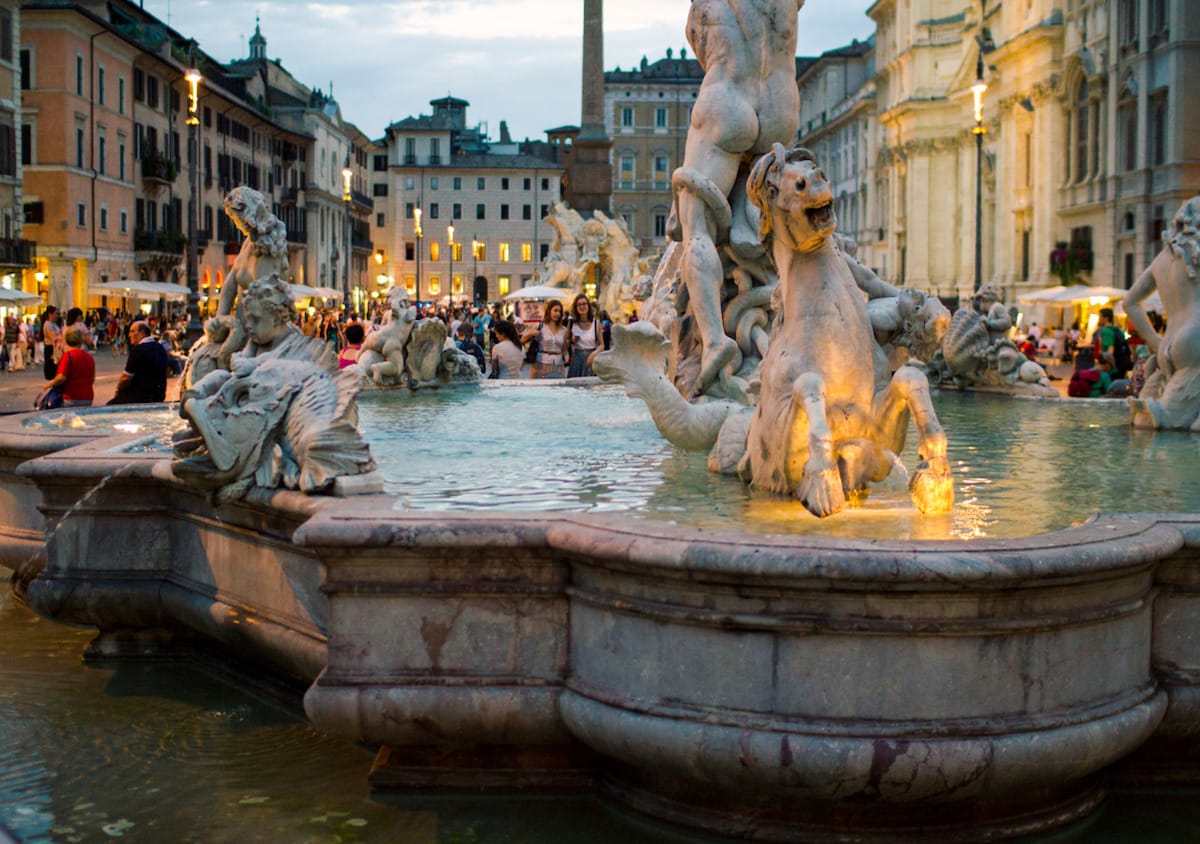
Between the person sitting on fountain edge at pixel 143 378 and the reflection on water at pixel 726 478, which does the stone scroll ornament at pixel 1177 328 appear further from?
the person sitting on fountain edge at pixel 143 378

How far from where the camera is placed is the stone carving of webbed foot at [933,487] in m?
4.86

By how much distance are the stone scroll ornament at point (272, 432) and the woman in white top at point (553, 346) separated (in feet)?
33.5

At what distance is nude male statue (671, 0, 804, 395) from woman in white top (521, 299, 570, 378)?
267 inches

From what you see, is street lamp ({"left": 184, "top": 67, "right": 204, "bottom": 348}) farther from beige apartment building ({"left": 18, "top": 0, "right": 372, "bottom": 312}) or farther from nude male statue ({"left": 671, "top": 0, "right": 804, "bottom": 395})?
nude male statue ({"left": 671, "top": 0, "right": 804, "bottom": 395})

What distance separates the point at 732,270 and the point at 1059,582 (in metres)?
5.09

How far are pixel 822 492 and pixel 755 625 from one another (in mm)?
875

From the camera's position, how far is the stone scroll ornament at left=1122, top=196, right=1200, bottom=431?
827 centimetres

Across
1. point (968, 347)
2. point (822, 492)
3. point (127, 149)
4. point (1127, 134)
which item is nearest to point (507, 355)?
point (968, 347)

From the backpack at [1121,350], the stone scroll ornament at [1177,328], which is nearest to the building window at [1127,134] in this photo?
the backpack at [1121,350]

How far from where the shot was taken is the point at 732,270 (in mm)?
8711

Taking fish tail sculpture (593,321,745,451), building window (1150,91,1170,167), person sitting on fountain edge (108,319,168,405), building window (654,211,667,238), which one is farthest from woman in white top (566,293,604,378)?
building window (654,211,667,238)

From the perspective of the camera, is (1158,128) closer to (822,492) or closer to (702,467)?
(702,467)

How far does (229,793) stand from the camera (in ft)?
14.7

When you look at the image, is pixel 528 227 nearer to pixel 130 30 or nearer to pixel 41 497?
pixel 130 30
